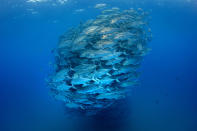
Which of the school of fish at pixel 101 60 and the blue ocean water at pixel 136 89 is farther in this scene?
the blue ocean water at pixel 136 89

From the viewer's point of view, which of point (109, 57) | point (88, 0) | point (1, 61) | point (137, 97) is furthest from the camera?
point (1, 61)

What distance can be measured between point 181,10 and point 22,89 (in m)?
30.4

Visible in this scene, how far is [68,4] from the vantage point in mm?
17312

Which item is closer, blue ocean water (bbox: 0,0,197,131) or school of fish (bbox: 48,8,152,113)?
school of fish (bbox: 48,8,152,113)

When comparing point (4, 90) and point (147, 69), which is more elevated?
point (147, 69)

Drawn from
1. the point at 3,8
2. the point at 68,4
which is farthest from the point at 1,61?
→ the point at 68,4

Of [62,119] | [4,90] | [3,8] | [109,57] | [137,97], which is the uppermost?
[3,8]

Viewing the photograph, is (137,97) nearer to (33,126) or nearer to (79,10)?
(33,126)

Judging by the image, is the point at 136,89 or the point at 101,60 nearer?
the point at 101,60

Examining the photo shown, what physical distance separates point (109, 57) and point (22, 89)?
90.9 ft

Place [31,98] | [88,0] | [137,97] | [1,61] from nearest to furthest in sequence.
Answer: [137,97]
[88,0]
[31,98]
[1,61]

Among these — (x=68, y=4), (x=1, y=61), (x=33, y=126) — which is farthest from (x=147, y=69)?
(x=1, y=61)

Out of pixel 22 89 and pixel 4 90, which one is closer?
pixel 22 89

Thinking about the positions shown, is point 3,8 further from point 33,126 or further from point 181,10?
point 181,10
